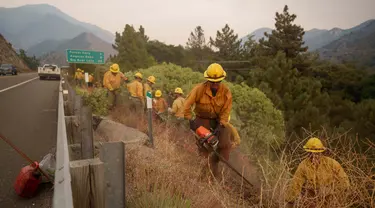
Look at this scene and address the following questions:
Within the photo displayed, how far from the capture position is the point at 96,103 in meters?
8.26

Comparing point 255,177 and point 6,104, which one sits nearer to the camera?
point 255,177

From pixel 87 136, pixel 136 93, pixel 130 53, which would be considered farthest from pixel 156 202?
pixel 130 53

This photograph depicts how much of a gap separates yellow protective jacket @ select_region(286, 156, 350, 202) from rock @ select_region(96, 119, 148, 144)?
300cm

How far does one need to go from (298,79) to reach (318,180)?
77.4 ft

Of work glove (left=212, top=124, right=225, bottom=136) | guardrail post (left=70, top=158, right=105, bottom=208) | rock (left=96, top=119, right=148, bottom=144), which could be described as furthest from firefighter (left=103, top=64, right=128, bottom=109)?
guardrail post (left=70, top=158, right=105, bottom=208)

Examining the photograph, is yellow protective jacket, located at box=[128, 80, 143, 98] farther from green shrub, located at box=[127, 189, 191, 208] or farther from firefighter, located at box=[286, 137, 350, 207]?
green shrub, located at box=[127, 189, 191, 208]

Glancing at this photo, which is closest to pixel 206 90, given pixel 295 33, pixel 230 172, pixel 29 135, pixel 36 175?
pixel 230 172

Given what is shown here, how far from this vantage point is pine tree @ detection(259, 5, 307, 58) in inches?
1299

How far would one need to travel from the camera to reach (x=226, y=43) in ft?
182

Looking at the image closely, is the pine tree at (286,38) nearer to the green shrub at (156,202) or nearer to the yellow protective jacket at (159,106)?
the yellow protective jacket at (159,106)

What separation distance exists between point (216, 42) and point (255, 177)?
53150mm

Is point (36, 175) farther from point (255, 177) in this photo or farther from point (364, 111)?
point (364, 111)

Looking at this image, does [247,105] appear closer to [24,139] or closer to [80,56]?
[80,56]

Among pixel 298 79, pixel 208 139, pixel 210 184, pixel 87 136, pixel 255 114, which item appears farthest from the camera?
pixel 298 79
